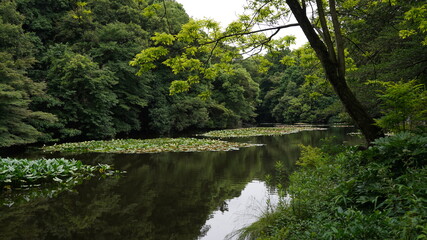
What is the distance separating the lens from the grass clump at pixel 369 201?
208 centimetres

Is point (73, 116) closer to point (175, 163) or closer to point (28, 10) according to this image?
point (28, 10)

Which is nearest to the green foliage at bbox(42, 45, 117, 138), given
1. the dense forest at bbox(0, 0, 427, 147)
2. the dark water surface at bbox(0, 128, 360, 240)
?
the dense forest at bbox(0, 0, 427, 147)

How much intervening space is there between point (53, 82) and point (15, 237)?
15.2 meters

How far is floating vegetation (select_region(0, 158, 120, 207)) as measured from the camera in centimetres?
630

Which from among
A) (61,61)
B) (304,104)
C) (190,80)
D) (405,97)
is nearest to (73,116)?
(61,61)

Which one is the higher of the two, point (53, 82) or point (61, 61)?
point (61, 61)

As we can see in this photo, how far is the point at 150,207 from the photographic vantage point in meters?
5.55

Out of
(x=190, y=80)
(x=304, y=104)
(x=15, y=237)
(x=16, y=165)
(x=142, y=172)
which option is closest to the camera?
(x=15, y=237)

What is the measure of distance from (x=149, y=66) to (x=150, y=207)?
8.93 feet

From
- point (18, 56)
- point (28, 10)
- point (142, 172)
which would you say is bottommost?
point (142, 172)

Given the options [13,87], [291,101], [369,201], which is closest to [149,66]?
[369,201]

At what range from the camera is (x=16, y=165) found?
7.30 meters

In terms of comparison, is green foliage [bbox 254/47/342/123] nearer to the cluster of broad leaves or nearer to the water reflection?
the water reflection

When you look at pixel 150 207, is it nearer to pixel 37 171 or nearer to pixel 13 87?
pixel 37 171
